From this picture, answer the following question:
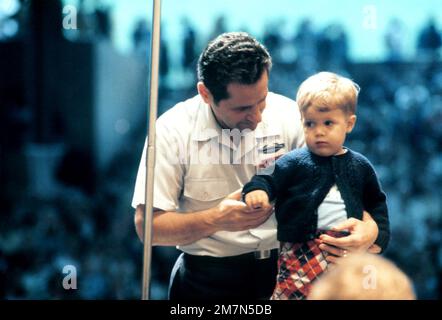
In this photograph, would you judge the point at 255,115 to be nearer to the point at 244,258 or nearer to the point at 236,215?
the point at 236,215

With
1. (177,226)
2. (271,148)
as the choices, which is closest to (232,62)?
(271,148)

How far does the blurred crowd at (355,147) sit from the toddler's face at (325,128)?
3382 mm

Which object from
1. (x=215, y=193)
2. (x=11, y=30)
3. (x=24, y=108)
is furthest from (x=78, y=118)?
(x=215, y=193)

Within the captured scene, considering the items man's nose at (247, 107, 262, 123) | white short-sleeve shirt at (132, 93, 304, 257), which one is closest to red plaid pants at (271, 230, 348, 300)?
white short-sleeve shirt at (132, 93, 304, 257)

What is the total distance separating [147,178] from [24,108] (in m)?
5.49

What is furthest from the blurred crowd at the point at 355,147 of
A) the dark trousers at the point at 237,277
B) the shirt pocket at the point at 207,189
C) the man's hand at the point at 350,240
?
the man's hand at the point at 350,240

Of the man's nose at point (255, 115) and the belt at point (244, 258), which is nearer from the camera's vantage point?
the man's nose at point (255, 115)

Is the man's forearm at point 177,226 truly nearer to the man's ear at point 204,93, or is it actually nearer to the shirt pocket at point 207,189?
the shirt pocket at point 207,189

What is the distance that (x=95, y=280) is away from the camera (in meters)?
5.27

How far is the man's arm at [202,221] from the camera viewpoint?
1.84m

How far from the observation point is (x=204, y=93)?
1.98 meters

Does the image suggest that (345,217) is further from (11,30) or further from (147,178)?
(11,30)

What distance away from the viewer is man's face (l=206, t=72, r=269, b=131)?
188 cm

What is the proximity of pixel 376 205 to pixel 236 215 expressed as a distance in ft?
1.22
